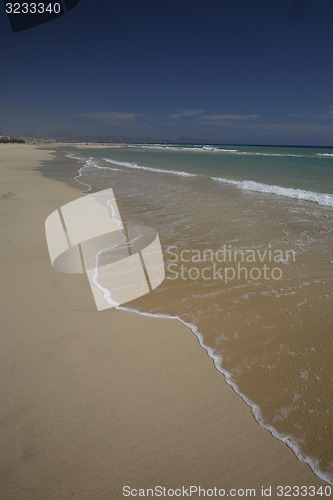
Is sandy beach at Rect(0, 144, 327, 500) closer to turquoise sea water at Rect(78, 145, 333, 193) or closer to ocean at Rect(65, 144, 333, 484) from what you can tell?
ocean at Rect(65, 144, 333, 484)

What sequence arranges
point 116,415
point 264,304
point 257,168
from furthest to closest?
point 257,168 < point 264,304 < point 116,415

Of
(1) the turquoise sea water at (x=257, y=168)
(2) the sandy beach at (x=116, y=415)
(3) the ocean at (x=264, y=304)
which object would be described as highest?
(1) the turquoise sea water at (x=257, y=168)

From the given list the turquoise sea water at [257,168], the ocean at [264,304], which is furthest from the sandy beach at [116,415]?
the turquoise sea water at [257,168]

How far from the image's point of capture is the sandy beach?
71.7 inches

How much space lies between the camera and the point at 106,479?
1.81 metres

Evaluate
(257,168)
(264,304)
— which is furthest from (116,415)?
(257,168)

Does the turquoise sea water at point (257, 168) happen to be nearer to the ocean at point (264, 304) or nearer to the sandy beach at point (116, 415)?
the ocean at point (264, 304)

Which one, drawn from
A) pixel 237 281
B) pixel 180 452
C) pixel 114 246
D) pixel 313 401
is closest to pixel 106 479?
pixel 180 452

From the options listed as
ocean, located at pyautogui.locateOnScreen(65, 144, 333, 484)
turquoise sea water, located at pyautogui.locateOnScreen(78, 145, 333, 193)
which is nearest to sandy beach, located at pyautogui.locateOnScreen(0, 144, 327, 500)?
ocean, located at pyautogui.locateOnScreen(65, 144, 333, 484)

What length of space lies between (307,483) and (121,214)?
6.85m

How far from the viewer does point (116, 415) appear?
7.17 ft

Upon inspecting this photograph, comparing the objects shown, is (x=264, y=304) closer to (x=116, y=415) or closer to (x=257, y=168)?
(x=116, y=415)

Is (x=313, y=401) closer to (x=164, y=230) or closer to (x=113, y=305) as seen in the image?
(x=113, y=305)

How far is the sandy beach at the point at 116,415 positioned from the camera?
71.7 inches
